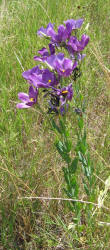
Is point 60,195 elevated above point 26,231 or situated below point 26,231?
above

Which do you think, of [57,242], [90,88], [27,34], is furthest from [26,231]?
[27,34]

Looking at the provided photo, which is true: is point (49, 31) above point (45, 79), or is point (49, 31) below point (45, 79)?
above

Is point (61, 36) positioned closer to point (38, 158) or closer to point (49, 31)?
point (49, 31)

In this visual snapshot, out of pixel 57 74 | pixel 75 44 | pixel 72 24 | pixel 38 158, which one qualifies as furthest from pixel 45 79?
pixel 38 158

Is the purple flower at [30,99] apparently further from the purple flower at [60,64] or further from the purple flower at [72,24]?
the purple flower at [72,24]

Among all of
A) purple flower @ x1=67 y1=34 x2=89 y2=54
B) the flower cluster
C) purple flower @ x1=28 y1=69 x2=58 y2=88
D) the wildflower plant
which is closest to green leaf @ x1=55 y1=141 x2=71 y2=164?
the wildflower plant

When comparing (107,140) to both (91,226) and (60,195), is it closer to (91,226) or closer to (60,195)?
(60,195)
